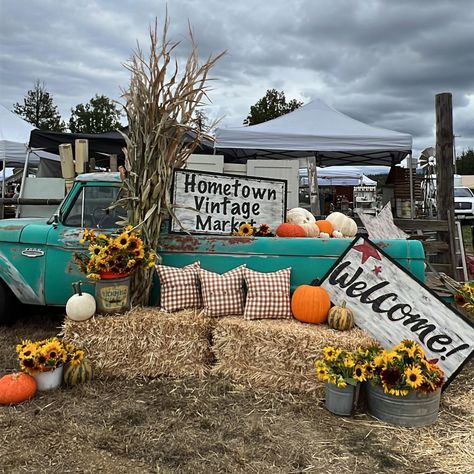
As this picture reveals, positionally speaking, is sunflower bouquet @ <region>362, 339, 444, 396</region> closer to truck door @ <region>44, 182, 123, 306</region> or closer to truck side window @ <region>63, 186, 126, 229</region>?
truck door @ <region>44, 182, 123, 306</region>

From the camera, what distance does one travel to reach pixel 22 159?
36.8ft

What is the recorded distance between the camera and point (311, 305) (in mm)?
3412

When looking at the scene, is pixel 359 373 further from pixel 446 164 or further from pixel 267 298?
pixel 446 164

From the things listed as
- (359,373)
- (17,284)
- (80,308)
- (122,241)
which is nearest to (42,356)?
(80,308)

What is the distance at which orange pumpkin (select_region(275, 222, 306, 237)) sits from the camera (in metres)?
4.10

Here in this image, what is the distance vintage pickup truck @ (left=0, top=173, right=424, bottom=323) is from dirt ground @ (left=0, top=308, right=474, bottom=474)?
1.05 metres

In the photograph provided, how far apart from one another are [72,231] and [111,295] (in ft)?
3.44

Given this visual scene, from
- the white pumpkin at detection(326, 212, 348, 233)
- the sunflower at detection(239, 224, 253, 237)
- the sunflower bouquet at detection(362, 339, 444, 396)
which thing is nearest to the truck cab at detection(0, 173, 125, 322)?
the sunflower at detection(239, 224, 253, 237)

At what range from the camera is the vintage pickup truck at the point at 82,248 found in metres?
3.82

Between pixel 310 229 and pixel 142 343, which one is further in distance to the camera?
pixel 310 229

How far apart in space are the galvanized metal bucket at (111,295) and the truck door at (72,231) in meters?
0.49

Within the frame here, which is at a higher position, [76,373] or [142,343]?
[142,343]

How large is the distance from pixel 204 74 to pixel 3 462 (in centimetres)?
300

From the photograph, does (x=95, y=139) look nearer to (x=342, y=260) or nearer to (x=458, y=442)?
(x=342, y=260)
